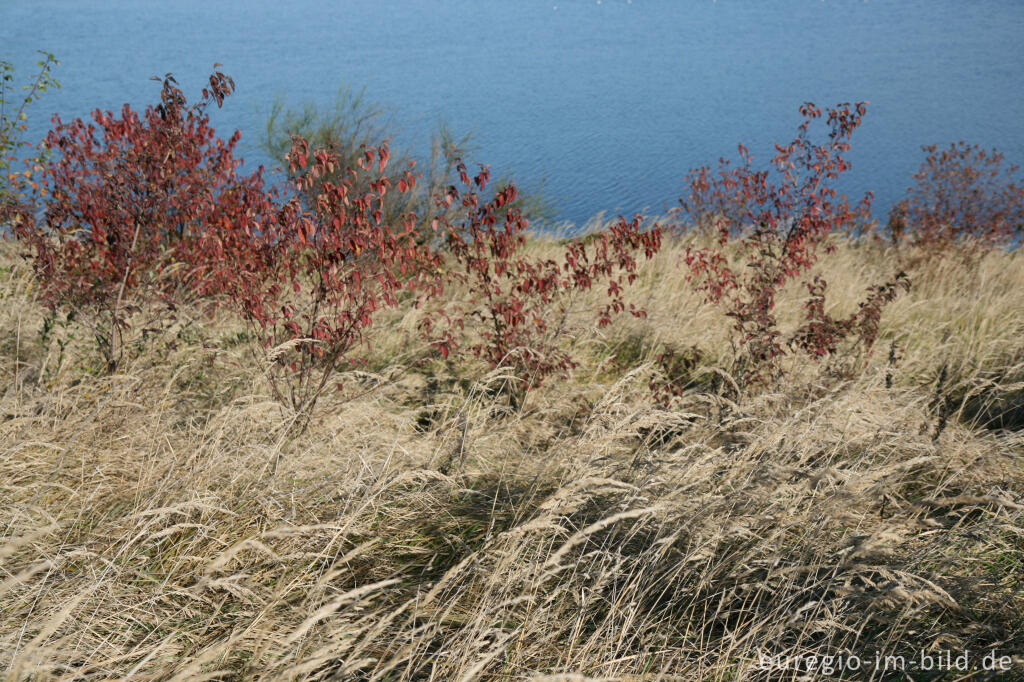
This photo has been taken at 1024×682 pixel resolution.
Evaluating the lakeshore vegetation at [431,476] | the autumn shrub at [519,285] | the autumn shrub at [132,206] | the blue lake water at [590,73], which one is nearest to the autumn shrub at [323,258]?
the lakeshore vegetation at [431,476]

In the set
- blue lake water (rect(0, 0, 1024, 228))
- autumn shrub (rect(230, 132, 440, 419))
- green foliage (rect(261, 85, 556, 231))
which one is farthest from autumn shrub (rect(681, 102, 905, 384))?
blue lake water (rect(0, 0, 1024, 228))

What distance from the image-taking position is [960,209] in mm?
9211

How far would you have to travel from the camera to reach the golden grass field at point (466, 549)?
196 centimetres

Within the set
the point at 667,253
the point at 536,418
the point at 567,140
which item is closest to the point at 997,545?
the point at 536,418

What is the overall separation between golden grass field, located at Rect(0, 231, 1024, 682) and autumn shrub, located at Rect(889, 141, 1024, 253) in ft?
20.4

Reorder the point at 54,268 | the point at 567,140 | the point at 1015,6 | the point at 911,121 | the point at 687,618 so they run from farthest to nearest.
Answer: the point at 1015,6
the point at 911,121
the point at 567,140
the point at 54,268
the point at 687,618

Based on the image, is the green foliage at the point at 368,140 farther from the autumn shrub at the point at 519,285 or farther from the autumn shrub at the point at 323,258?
the autumn shrub at the point at 323,258

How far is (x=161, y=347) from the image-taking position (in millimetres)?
4223

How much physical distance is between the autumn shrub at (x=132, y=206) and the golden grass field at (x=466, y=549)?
0.49 m

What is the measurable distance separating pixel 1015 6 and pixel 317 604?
194 ft

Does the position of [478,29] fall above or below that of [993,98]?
above

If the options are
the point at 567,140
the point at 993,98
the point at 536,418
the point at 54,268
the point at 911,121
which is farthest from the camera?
the point at 993,98

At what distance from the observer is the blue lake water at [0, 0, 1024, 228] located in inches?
763

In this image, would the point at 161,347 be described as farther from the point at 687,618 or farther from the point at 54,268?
the point at 687,618
